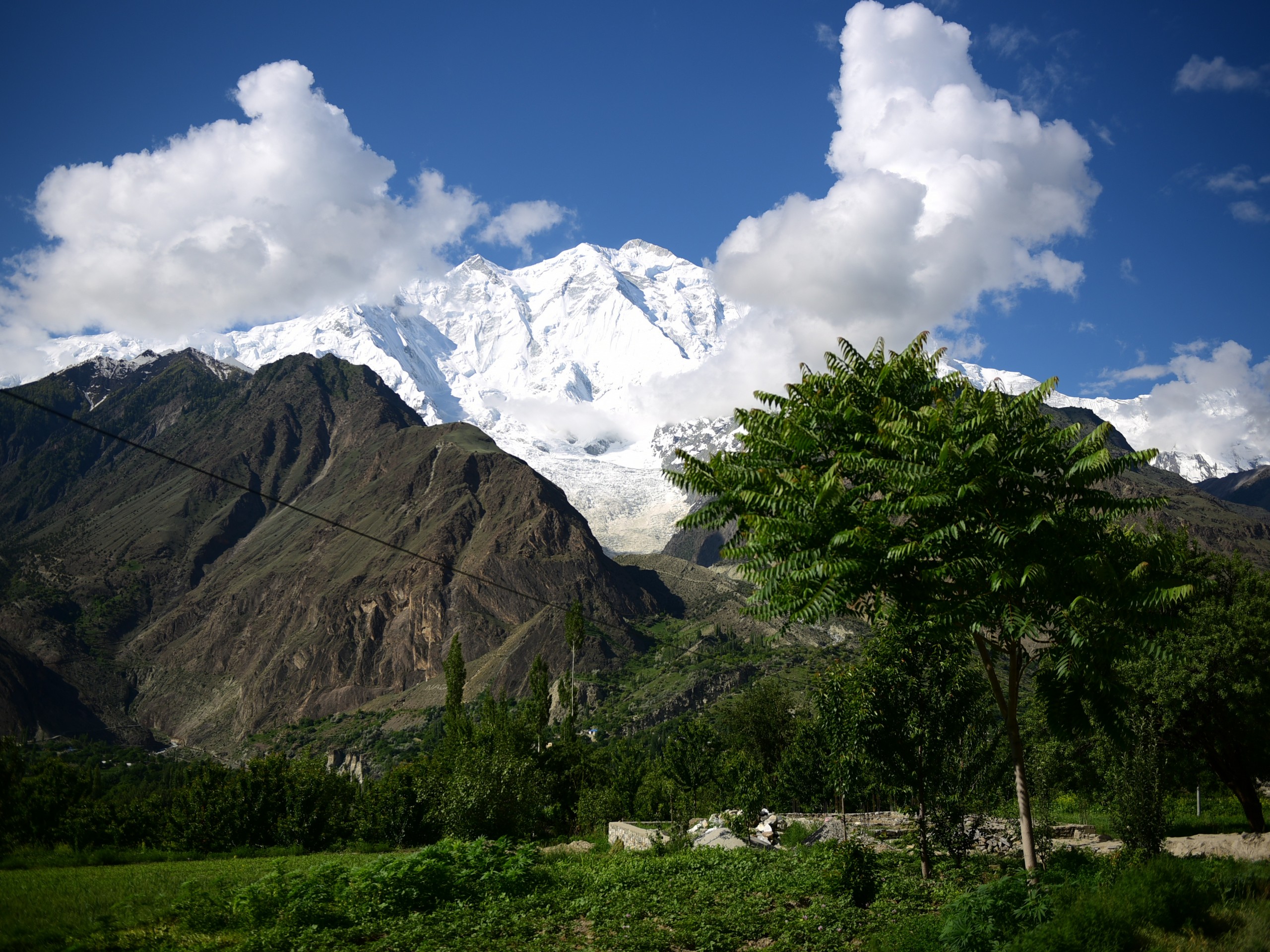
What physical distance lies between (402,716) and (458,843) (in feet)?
615

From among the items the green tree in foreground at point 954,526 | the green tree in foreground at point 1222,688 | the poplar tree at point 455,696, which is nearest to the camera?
the green tree in foreground at point 954,526

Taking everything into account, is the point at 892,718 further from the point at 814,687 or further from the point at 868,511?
the point at 868,511

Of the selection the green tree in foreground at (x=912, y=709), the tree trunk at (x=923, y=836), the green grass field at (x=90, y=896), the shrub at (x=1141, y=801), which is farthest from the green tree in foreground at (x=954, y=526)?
the green grass field at (x=90, y=896)

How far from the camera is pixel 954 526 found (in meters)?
10.8

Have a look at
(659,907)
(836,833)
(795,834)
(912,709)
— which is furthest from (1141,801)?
(795,834)

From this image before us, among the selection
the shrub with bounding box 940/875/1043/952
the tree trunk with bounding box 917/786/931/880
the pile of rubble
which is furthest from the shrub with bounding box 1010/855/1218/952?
the pile of rubble

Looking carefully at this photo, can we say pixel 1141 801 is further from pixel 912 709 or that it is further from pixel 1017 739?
pixel 1017 739

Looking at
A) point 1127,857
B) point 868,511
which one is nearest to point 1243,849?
point 1127,857

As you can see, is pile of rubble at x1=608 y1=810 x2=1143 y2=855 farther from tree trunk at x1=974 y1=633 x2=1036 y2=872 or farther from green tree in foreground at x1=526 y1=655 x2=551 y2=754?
green tree in foreground at x1=526 y1=655 x2=551 y2=754

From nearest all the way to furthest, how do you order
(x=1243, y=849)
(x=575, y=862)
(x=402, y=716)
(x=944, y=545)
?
(x=944, y=545) → (x=1243, y=849) → (x=575, y=862) → (x=402, y=716)

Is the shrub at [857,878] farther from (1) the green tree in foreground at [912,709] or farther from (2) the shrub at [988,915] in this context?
(2) the shrub at [988,915]

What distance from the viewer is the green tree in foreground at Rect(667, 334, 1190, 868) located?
35.6 feet

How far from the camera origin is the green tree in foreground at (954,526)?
35.6ft

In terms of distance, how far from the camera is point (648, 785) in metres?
49.2
